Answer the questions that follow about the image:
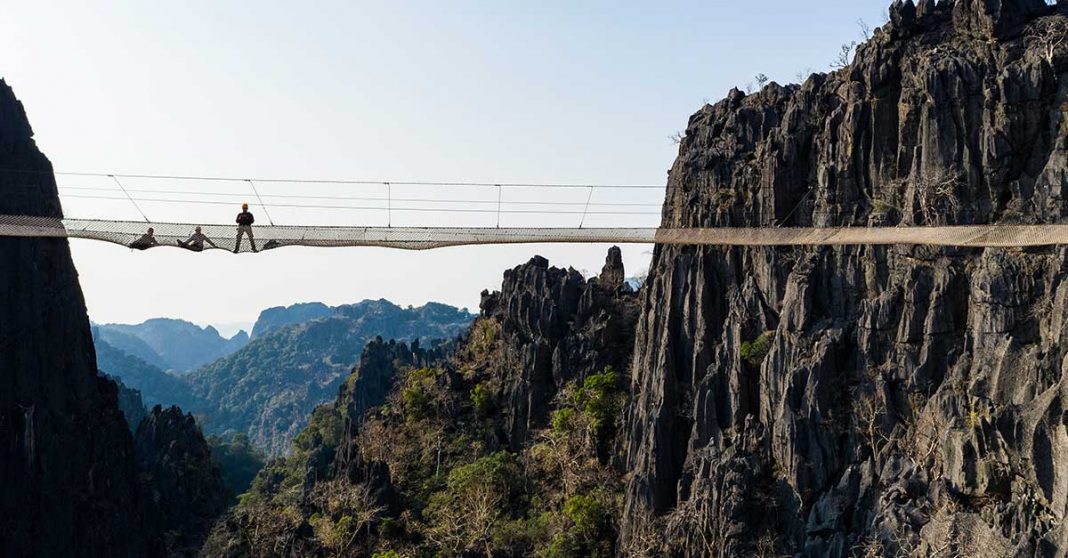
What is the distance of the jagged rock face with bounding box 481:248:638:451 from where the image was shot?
4459cm

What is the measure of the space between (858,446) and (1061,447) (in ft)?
20.2

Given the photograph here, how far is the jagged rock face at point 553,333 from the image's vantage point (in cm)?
4459

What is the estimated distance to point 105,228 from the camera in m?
18.8

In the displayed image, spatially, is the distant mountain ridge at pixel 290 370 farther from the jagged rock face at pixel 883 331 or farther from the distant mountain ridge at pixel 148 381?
the jagged rock face at pixel 883 331

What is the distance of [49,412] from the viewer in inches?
1919

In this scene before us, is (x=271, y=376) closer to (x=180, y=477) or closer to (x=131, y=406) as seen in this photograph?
(x=131, y=406)

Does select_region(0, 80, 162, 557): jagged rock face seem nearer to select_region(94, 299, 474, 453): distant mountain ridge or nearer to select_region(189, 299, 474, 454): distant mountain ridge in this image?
select_region(189, 299, 474, 454): distant mountain ridge

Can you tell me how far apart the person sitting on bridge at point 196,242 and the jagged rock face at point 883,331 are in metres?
17.9

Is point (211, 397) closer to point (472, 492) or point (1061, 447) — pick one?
point (472, 492)

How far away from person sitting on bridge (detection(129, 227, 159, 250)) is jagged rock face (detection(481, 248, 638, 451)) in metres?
27.6

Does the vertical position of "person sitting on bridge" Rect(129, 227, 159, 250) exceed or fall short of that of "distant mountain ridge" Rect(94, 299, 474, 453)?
it exceeds it

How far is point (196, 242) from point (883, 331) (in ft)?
66.0

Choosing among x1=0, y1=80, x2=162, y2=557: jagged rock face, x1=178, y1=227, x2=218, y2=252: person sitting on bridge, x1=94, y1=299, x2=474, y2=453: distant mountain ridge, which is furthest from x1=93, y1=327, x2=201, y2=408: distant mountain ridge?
x1=178, y1=227, x2=218, y2=252: person sitting on bridge

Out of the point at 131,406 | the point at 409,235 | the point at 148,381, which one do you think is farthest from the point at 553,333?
the point at 148,381
